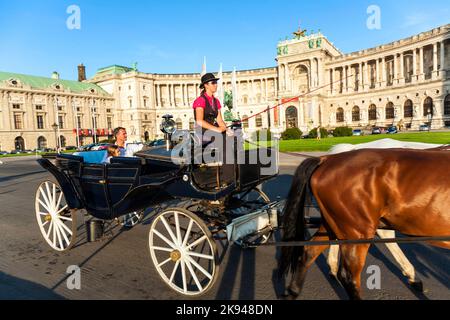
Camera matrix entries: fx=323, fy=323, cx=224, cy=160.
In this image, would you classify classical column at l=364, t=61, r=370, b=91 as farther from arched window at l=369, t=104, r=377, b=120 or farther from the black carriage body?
the black carriage body

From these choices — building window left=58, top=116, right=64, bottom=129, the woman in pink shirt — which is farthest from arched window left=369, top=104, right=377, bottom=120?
the woman in pink shirt

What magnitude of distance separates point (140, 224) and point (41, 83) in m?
78.0

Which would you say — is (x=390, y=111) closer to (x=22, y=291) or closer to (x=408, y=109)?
Result: (x=408, y=109)

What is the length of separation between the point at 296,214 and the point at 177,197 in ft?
5.33

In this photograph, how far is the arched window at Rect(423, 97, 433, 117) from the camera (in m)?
58.9

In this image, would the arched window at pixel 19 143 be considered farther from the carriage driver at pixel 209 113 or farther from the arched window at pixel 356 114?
the carriage driver at pixel 209 113

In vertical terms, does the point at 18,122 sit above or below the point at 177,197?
above

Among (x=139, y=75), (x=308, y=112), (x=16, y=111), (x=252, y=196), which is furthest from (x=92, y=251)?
(x=139, y=75)

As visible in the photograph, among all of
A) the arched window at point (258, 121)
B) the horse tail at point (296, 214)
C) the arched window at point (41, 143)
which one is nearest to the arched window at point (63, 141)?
the arched window at point (41, 143)

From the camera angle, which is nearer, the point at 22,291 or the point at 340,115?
the point at 22,291

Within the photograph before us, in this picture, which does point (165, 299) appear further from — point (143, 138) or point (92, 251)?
point (143, 138)

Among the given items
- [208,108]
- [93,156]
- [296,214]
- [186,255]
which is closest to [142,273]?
[186,255]

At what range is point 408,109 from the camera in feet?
208
